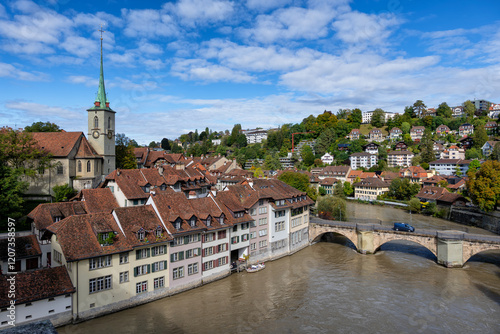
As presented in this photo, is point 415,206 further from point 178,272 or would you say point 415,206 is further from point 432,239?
point 178,272

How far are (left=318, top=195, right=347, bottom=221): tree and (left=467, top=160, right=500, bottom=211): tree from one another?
74.3ft

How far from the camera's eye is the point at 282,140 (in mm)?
165000

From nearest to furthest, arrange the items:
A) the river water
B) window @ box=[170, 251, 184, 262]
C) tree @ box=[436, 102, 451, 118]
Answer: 1. the river water
2. window @ box=[170, 251, 184, 262]
3. tree @ box=[436, 102, 451, 118]

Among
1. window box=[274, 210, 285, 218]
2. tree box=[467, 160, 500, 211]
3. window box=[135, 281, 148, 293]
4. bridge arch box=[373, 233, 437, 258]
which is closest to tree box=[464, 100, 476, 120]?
tree box=[467, 160, 500, 211]

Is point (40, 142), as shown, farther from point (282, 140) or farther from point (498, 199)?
point (282, 140)

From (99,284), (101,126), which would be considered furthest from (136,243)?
(101,126)

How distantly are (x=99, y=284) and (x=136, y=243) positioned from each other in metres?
4.29

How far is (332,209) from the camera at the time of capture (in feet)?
199

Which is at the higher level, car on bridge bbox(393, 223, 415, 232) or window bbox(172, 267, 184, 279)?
car on bridge bbox(393, 223, 415, 232)

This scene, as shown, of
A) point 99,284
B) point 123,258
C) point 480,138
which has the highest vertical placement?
point 480,138

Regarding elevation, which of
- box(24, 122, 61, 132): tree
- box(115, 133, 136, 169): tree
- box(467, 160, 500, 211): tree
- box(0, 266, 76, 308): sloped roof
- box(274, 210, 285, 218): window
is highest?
box(24, 122, 61, 132): tree

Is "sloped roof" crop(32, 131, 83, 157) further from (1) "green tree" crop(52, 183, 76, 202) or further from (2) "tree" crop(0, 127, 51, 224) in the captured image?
(1) "green tree" crop(52, 183, 76, 202)

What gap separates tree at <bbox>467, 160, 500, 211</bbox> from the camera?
56875 millimetres

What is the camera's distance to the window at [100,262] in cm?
2738
